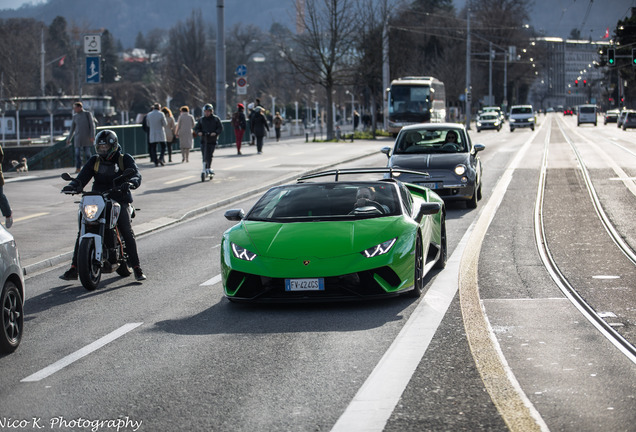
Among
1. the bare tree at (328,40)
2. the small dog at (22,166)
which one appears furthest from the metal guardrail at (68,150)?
the bare tree at (328,40)

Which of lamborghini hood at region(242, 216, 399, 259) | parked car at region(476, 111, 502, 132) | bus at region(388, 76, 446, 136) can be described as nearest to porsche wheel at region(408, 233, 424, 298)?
lamborghini hood at region(242, 216, 399, 259)

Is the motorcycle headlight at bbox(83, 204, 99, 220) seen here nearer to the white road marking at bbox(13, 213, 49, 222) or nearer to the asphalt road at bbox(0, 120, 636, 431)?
the asphalt road at bbox(0, 120, 636, 431)

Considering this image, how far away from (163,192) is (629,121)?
2442 inches

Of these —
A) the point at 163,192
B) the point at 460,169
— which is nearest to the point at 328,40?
the point at 163,192

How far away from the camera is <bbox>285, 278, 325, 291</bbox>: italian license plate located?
29.6 ft

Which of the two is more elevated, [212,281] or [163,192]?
[163,192]

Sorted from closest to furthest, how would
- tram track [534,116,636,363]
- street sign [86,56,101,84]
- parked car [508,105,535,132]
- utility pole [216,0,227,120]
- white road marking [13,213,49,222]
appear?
tram track [534,116,636,363]
white road marking [13,213,49,222]
street sign [86,56,101,84]
utility pole [216,0,227,120]
parked car [508,105,535,132]

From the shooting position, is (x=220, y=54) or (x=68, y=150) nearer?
(x=68, y=150)

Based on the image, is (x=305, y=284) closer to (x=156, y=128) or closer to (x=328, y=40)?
(x=156, y=128)

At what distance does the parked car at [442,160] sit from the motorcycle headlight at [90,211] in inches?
330

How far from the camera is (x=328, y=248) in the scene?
9.23m

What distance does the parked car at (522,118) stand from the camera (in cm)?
7719

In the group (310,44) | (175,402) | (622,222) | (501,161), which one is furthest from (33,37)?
(175,402)

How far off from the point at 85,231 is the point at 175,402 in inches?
207
